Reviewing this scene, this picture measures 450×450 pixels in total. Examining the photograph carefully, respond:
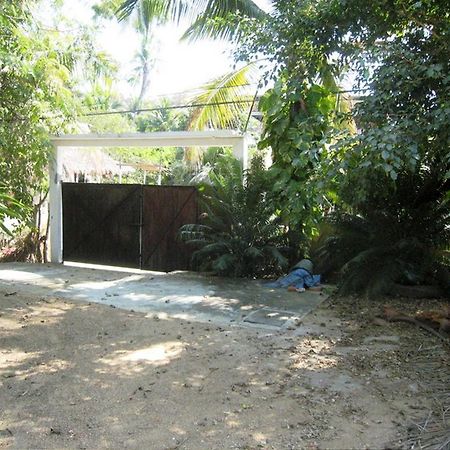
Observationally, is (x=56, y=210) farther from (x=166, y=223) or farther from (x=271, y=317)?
(x=271, y=317)

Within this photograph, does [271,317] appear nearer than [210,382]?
No

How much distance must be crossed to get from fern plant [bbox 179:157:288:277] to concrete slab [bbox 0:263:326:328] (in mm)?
409

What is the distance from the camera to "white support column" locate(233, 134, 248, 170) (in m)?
9.72

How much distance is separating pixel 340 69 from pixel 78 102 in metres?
5.23

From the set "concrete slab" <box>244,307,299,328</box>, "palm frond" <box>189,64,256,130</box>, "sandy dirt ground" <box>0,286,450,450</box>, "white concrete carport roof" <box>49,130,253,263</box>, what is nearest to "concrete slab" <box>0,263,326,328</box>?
"concrete slab" <box>244,307,299,328</box>

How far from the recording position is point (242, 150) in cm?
976

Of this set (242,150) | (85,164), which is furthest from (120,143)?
(85,164)

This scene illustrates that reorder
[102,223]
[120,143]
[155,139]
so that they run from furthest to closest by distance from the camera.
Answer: [102,223] < [120,143] < [155,139]

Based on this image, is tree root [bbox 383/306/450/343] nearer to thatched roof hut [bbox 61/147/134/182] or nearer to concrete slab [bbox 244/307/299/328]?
concrete slab [bbox 244/307/299/328]

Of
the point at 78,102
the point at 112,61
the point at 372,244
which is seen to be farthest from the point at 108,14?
the point at 372,244

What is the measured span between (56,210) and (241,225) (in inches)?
189

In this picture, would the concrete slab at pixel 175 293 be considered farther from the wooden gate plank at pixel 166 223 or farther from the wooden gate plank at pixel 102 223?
the wooden gate plank at pixel 102 223

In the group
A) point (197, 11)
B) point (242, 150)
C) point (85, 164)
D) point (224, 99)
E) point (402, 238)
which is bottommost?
point (402, 238)

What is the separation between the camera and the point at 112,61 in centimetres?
972
